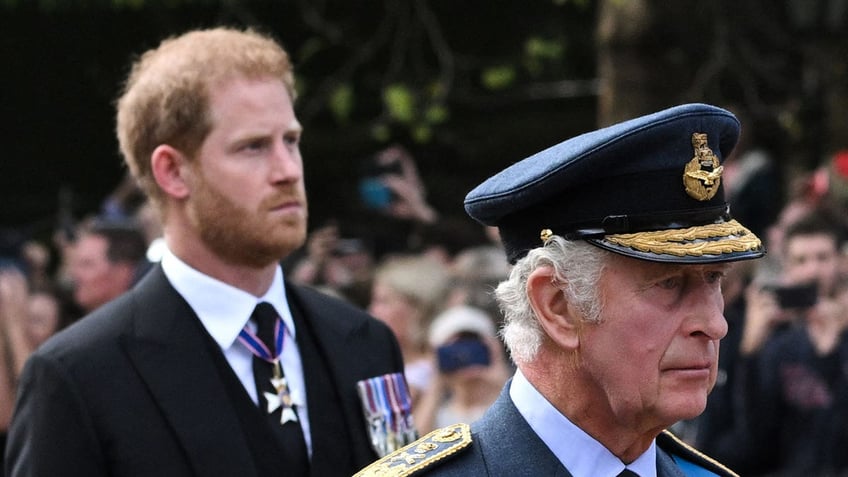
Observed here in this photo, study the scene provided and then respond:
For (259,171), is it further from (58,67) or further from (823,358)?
(58,67)

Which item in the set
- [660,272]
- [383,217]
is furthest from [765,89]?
[660,272]

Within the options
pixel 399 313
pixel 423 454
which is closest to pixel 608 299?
pixel 423 454

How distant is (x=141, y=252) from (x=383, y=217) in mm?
1909

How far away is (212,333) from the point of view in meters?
3.80

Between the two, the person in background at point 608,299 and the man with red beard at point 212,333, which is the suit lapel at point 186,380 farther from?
the person in background at point 608,299

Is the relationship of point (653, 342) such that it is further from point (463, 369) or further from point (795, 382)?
point (795, 382)

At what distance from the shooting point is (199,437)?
361cm

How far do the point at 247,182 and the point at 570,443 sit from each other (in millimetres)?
1430

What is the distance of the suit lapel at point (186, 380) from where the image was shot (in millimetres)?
3598

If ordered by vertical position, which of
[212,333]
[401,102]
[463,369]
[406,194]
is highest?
[401,102]

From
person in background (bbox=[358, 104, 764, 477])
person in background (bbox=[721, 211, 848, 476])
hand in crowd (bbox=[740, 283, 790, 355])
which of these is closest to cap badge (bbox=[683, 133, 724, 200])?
person in background (bbox=[358, 104, 764, 477])

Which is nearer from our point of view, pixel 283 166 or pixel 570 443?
pixel 570 443

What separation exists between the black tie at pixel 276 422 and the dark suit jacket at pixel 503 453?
921mm

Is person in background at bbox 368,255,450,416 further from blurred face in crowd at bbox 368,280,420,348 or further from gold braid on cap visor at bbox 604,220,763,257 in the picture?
Answer: gold braid on cap visor at bbox 604,220,763,257
